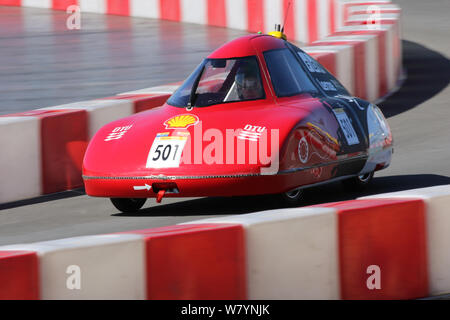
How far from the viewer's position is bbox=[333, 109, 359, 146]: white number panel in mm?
7254

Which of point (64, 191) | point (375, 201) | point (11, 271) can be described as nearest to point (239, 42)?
point (64, 191)

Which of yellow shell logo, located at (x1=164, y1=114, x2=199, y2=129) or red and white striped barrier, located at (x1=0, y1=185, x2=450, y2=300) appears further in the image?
yellow shell logo, located at (x1=164, y1=114, x2=199, y2=129)

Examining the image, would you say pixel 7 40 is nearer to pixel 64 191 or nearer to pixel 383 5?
pixel 383 5

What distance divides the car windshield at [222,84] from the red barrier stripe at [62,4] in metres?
13.3

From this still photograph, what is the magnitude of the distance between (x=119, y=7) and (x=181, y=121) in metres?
12.7

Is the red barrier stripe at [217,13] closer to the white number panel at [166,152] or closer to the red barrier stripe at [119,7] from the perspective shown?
the red barrier stripe at [119,7]

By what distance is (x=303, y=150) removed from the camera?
6797mm

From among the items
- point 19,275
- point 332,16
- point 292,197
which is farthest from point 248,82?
point 332,16

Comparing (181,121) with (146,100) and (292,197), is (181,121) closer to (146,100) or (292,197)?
(292,197)

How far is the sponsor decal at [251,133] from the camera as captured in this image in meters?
6.65

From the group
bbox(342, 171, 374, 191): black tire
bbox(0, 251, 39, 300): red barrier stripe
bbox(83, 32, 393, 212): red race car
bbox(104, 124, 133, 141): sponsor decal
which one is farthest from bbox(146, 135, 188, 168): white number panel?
bbox(0, 251, 39, 300): red barrier stripe

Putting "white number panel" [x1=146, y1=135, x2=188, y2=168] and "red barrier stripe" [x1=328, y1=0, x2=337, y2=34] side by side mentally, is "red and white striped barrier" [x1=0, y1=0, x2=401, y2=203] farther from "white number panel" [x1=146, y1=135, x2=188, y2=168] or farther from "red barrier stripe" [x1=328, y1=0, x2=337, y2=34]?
"white number panel" [x1=146, y1=135, x2=188, y2=168]
